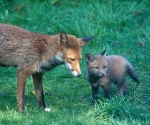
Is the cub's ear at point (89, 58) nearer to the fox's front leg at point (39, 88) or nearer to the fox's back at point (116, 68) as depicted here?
the fox's back at point (116, 68)

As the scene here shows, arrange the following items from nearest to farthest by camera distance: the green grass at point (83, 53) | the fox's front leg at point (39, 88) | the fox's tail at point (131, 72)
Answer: the green grass at point (83, 53)
the fox's front leg at point (39, 88)
the fox's tail at point (131, 72)

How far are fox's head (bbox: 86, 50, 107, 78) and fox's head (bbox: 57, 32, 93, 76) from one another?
0.72 metres

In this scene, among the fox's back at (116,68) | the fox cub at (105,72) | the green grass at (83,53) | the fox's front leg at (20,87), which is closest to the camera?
the green grass at (83,53)

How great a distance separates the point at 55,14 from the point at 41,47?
4418mm

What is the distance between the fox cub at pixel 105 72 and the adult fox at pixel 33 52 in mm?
598

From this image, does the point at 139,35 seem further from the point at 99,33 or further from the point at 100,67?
the point at 100,67

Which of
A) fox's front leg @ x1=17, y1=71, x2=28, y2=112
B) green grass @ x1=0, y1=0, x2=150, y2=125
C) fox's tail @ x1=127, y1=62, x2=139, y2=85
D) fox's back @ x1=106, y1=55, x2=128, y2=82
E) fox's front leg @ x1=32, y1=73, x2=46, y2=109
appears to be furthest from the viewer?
fox's tail @ x1=127, y1=62, x2=139, y2=85

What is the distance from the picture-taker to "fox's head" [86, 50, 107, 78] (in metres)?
8.68

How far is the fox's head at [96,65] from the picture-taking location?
8.68m

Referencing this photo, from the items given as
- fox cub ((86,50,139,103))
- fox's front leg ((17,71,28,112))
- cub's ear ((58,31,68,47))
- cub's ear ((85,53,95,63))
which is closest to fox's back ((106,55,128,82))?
fox cub ((86,50,139,103))

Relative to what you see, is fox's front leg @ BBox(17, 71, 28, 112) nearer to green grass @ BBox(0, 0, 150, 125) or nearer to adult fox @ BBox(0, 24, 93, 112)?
adult fox @ BBox(0, 24, 93, 112)

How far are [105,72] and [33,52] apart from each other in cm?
135

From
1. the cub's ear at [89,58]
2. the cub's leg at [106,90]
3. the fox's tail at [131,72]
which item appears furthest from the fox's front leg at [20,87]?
the fox's tail at [131,72]

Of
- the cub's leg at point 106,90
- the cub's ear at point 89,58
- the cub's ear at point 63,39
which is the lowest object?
the cub's leg at point 106,90
